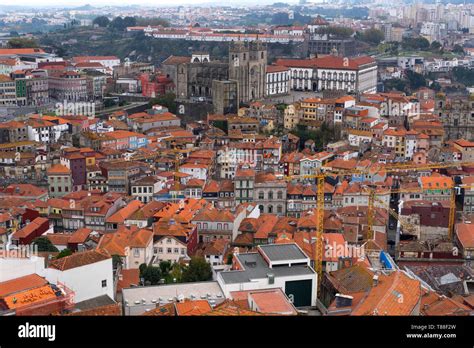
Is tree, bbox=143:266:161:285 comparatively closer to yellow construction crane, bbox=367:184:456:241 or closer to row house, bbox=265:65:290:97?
yellow construction crane, bbox=367:184:456:241

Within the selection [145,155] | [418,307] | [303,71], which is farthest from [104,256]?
[303,71]

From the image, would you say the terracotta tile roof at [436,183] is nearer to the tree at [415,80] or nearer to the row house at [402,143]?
the row house at [402,143]

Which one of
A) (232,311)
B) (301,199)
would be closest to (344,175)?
(301,199)

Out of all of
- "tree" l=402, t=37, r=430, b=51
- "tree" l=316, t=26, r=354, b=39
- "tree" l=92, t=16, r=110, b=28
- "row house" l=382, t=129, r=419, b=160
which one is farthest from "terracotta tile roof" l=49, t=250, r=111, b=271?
"tree" l=92, t=16, r=110, b=28

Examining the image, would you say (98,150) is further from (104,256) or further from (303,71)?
(303,71)

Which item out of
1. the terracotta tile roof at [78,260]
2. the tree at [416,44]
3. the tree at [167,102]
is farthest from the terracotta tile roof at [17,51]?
the terracotta tile roof at [78,260]

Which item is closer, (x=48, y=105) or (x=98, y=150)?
(x=98, y=150)
